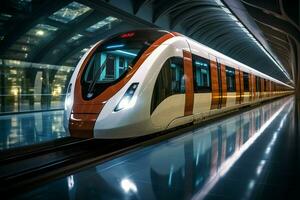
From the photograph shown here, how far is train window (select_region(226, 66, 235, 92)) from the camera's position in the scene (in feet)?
47.4

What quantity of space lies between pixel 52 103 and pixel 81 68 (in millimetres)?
12713

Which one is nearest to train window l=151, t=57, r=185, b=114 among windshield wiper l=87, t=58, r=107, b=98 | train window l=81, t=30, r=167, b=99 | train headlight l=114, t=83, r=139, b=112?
train headlight l=114, t=83, r=139, b=112

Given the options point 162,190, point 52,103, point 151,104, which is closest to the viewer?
point 162,190

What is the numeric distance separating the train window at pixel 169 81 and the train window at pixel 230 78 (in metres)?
5.88

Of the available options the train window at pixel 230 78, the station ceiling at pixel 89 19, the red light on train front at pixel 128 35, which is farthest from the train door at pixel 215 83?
the station ceiling at pixel 89 19

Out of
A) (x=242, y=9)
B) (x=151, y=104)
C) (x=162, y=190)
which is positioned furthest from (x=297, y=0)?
(x=162, y=190)

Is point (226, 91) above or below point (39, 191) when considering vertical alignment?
above

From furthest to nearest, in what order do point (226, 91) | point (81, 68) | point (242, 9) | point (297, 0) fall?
point (242, 9)
point (297, 0)
point (226, 91)
point (81, 68)

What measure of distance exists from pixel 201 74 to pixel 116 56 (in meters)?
3.60

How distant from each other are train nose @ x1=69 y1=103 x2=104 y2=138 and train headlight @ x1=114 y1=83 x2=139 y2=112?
1.26ft

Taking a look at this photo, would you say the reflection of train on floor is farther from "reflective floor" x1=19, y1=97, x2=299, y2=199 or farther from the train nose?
"reflective floor" x1=19, y1=97, x2=299, y2=199

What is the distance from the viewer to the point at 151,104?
7359 millimetres

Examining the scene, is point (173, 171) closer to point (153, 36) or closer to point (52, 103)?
point (153, 36)

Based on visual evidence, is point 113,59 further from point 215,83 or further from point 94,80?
point 215,83
